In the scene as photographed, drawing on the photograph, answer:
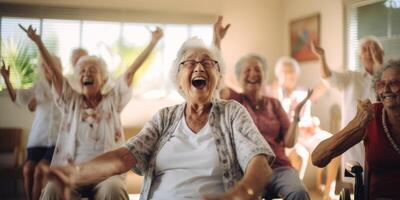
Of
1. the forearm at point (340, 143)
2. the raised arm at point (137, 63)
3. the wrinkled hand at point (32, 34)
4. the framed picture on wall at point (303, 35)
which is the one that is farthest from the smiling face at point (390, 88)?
the framed picture on wall at point (303, 35)

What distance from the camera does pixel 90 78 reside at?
1.93 meters

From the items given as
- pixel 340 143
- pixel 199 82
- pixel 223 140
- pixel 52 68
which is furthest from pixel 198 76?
pixel 52 68

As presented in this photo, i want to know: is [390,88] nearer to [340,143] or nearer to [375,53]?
[340,143]

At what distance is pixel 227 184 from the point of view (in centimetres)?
131

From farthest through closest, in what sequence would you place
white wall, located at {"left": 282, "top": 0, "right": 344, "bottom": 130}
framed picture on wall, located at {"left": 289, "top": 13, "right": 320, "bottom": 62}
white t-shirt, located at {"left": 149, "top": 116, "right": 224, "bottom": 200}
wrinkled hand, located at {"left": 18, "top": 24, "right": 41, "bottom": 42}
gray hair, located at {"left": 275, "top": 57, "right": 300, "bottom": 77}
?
framed picture on wall, located at {"left": 289, "top": 13, "right": 320, "bottom": 62} → gray hair, located at {"left": 275, "top": 57, "right": 300, "bottom": 77} → white wall, located at {"left": 282, "top": 0, "right": 344, "bottom": 130} → wrinkled hand, located at {"left": 18, "top": 24, "right": 41, "bottom": 42} → white t-shirt, located at {"left": 149, "top": 116, "right": 224, "bottom": 200}

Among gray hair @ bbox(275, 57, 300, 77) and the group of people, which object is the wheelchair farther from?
gray hair @ bbox(275, 57, 300, 77)

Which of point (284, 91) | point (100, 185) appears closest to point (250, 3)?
point (284, 91)

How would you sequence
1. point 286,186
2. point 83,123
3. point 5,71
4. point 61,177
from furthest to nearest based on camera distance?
point 5,71 → point 83,123 → point 286,186 → point 61,177

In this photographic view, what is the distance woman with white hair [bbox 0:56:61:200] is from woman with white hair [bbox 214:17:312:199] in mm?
913

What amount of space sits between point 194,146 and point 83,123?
774 millimetres

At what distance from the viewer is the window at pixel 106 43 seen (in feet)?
6.77

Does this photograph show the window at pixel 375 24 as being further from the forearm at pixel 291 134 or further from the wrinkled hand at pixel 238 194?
the wrinkled hand at pixel 238 194

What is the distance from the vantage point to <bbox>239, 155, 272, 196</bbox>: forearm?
1.14 meters

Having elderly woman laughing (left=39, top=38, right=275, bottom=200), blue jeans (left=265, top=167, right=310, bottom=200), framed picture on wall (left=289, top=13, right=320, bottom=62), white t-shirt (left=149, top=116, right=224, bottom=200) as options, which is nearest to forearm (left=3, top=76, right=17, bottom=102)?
elderly woman laughing (left=39, top=38, right=275, bottom=200)
